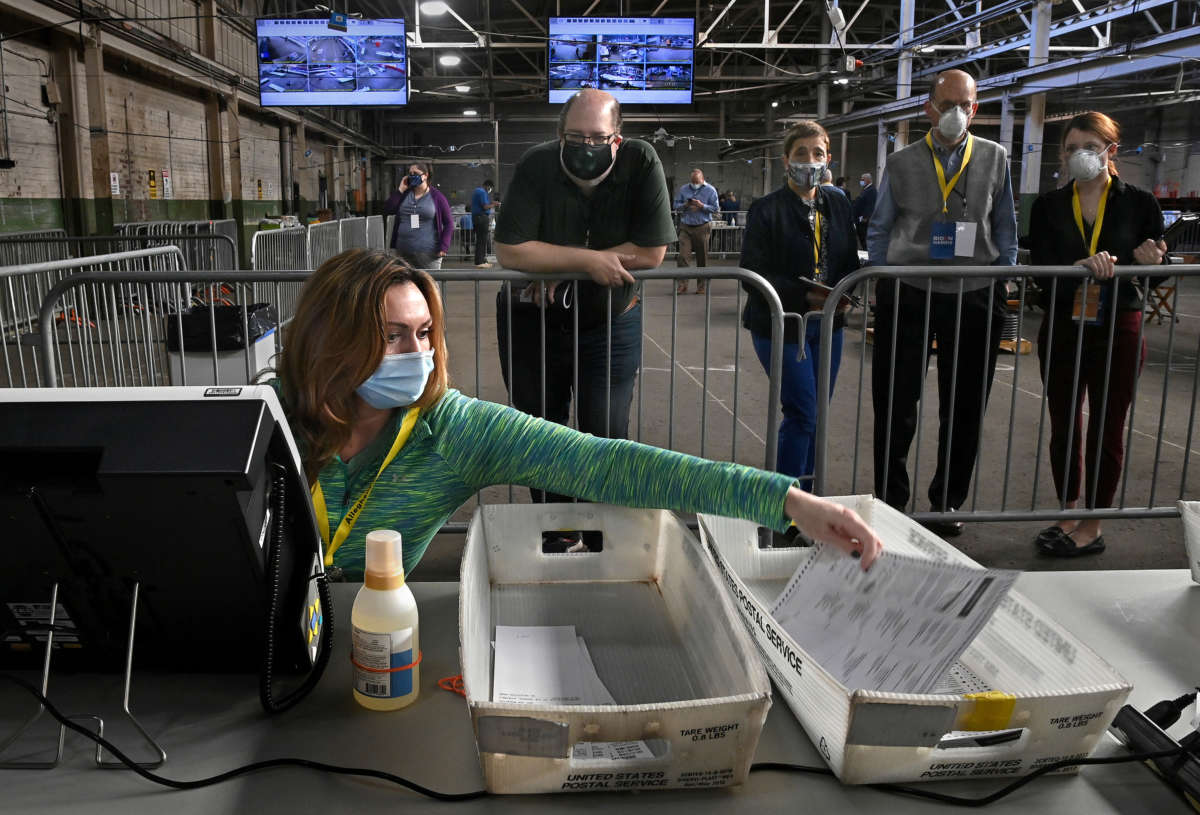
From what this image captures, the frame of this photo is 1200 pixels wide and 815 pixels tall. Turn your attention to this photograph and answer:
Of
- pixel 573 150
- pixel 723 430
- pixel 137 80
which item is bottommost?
pixel 723 430

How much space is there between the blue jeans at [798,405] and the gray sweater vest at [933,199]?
46cm

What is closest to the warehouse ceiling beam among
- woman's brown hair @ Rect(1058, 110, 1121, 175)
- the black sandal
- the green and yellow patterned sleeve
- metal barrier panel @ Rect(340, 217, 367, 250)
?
woman's brown hair @ Rect(1058, 110, 1121, 175)

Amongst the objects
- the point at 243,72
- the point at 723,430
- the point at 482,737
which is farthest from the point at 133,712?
the point at 243,72

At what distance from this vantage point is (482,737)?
901 millimetres

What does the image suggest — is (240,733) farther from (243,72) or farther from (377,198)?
(377,198)

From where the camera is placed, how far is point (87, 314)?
5785 mm

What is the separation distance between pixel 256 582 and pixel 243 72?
18295 millimetres

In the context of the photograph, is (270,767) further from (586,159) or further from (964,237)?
(964,237)

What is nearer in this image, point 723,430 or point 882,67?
point 723,430

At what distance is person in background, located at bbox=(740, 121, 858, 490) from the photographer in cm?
385

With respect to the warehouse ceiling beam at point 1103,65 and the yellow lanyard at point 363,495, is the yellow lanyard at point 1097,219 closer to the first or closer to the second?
the yellow lanyard at point 363,495

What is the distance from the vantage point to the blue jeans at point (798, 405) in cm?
378

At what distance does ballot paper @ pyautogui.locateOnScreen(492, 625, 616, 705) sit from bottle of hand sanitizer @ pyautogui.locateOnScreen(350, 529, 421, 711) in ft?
0.39

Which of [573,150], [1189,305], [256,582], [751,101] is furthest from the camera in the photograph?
[751,101]
